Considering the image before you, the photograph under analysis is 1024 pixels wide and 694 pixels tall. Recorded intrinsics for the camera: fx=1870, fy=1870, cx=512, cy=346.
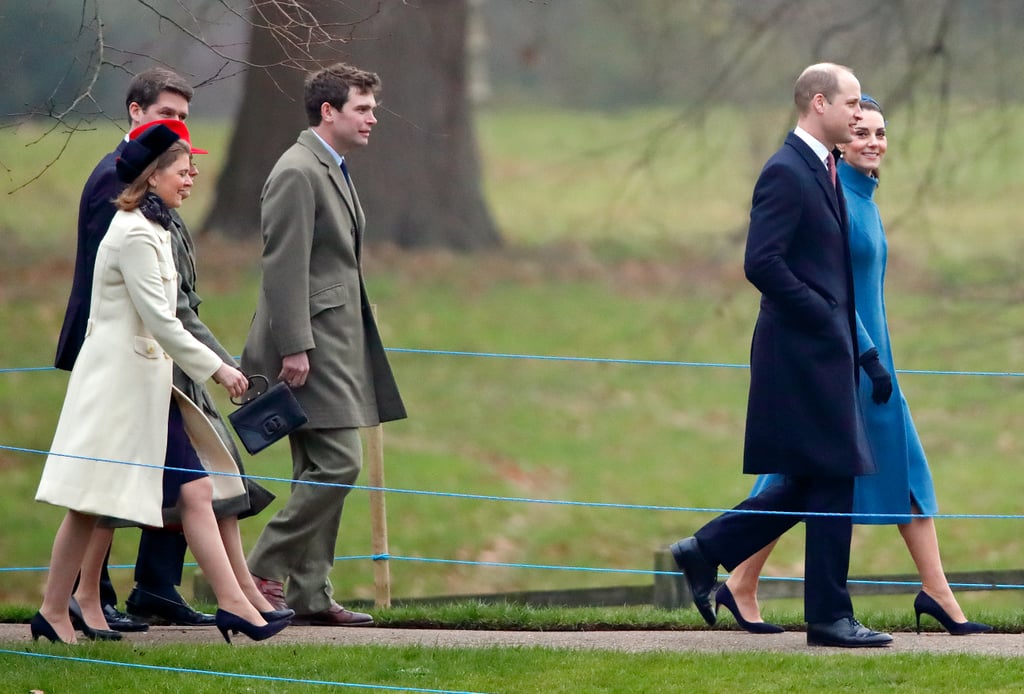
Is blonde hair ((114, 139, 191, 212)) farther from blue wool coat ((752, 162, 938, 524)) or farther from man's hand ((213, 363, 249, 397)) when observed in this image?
blue wool coat ((752, 162, 938, 524))

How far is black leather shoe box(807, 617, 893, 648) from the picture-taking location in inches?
279

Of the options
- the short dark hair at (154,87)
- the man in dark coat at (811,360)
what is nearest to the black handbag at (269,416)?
the short dark hair at (154,87)

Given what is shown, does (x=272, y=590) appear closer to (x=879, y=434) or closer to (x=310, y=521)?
(x=310, y=521)

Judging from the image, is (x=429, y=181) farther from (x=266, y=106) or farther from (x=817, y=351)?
Result: (x=817, y=351)

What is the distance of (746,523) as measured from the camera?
23.8 feet

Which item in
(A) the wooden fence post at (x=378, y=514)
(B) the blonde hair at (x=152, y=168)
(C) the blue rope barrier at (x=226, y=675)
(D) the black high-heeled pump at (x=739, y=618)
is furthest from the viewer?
(A) the wooden fence post at (x=378, y=514)

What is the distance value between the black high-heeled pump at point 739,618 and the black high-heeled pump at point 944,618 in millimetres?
571

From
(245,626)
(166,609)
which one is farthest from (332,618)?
(245,626)

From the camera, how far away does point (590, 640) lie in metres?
7.46

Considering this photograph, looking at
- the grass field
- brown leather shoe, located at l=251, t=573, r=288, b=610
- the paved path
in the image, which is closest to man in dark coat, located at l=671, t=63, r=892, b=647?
the paved path

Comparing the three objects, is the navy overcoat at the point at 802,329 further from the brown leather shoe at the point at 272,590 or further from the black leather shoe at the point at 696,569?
the brown leather shoe at the point at 272,590

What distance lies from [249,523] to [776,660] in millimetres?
9176

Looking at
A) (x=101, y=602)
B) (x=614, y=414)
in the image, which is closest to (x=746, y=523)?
(x=101, y=602)

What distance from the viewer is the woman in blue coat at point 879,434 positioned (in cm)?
721
